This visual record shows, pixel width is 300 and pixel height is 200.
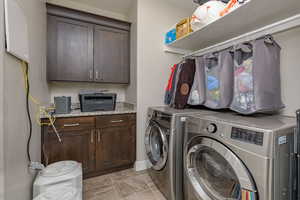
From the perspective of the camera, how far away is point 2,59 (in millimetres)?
718

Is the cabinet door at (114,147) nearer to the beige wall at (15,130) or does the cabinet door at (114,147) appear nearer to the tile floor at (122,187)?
the tile floor at (122,187)

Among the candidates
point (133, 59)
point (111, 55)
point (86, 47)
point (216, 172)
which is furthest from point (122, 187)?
point (86, 47)

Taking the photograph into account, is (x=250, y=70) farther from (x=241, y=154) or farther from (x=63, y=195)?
(x=63, y=195)

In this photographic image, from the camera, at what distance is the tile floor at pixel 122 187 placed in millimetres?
1454

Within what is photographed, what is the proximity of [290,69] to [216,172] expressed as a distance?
1122mm

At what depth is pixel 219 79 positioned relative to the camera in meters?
1.31

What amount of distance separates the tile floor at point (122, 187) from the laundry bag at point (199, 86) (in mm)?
1131

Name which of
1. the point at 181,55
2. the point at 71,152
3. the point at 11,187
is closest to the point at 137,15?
the point at 181,55

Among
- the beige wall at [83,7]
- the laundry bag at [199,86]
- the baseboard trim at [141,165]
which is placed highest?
the beige wall at [83,7]

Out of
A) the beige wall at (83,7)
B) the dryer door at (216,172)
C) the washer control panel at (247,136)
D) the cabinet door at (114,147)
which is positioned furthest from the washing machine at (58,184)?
the beige wall at (83,7)

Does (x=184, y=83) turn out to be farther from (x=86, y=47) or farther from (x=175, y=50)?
(x=86, y=47)

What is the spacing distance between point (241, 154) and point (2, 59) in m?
1.41

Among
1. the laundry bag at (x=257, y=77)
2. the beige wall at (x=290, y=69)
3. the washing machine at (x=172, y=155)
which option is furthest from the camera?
the washing machine at (x=172, y=155)

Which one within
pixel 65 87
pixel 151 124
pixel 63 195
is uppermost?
pixel 65 87
